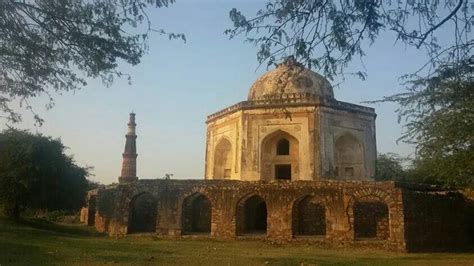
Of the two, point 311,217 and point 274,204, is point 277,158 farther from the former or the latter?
point 274,204

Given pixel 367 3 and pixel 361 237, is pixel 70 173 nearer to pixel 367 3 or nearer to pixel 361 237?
pixel 361 237

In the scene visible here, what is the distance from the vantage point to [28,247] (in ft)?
39.3

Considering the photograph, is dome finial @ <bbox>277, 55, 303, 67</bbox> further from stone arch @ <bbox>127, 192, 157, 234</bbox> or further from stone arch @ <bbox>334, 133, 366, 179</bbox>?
stone arch @ <bbox>334, 133, 366, 179</bbox>

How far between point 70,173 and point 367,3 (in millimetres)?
19810

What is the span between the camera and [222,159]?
23.3 metres

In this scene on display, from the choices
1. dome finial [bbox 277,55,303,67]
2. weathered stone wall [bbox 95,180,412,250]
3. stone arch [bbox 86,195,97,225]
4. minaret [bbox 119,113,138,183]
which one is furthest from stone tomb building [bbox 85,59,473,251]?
dome finial [bbox 277,55,303,67]

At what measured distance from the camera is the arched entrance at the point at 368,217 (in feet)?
55.2

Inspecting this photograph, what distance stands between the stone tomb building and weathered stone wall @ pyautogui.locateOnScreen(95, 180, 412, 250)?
0.03m

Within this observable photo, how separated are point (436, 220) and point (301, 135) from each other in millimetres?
6746

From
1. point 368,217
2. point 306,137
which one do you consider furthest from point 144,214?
point 368,217

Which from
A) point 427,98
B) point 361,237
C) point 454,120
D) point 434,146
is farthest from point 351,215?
point 427,98

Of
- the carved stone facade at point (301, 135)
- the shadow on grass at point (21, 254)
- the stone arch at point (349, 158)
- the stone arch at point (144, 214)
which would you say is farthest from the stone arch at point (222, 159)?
the shadow on grass at point (21, 254)

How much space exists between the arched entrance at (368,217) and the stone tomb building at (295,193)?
1.5 inches

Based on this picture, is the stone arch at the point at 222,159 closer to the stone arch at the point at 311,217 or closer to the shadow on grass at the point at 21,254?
the stone arch at the point at 311,217
